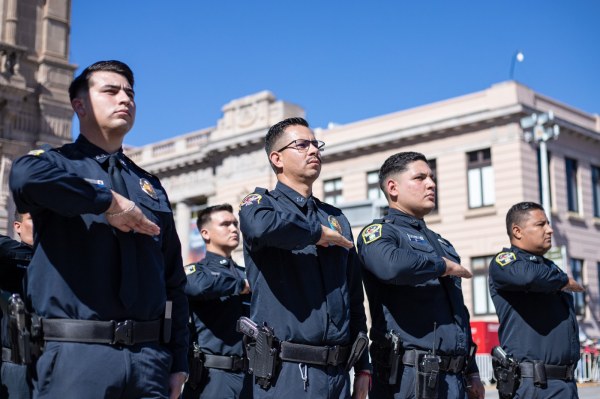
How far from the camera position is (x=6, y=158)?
63.0ft

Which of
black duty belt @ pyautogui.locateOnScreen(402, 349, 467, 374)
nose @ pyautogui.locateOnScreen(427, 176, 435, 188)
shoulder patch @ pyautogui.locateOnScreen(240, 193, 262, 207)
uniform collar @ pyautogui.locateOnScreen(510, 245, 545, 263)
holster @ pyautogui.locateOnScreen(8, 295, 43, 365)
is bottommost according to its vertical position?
black duty belt @ pyautogui.locateOnScreen(402, 349, 467, 374)

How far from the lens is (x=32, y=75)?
19922mm

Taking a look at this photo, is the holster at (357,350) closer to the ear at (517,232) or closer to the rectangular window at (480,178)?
the ear at (517,232)

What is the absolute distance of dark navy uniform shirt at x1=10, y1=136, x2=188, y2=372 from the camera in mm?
3332

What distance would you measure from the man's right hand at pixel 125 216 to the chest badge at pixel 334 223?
1.60 meters

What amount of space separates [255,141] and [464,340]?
31.9 m

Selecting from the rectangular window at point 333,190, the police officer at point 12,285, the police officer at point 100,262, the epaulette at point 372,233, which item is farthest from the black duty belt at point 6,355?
the rectangular window at point 333,190

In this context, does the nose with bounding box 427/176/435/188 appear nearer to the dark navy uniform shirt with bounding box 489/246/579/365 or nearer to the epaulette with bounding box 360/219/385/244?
the epaulette with bounding box 360/219/385/244

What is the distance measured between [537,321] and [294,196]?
2527 mm

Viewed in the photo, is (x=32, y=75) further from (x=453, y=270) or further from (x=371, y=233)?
(x=453, y=270)

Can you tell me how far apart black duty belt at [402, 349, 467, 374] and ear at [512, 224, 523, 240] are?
72.6 inches

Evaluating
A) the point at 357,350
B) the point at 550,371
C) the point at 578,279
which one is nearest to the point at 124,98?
the point at 357,350

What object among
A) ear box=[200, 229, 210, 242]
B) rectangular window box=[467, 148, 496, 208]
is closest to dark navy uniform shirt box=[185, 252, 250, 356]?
ear box=[200, 229, 210, 242]

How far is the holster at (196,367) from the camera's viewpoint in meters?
7.03
